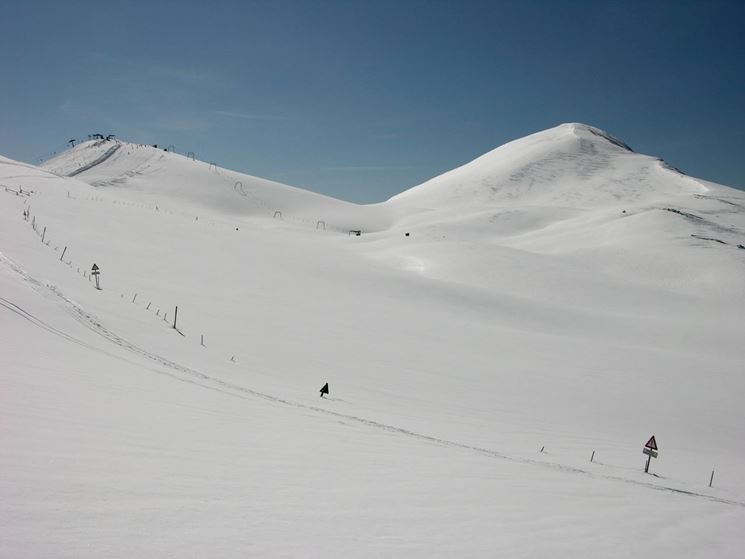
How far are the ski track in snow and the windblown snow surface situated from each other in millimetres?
104

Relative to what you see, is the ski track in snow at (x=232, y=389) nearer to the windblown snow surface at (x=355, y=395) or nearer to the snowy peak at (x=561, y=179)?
→ the windblown snow surface at (x=355, y=395)

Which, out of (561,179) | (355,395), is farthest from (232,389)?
(561,179)

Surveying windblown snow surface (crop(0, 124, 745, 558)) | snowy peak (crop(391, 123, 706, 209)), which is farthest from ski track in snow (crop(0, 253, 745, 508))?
snowy peak (crop(391, 123, 706, 209))

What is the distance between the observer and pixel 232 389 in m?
9.68

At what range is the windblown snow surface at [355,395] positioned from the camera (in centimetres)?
407

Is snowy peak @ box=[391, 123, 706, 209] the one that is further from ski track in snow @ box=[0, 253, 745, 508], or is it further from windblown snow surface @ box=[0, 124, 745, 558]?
ski track in snow @ box=[0, 253, 745, 508]

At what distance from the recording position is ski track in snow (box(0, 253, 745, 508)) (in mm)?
8750

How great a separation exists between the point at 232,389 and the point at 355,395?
3.83 meters

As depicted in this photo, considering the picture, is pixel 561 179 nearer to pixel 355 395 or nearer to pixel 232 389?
pixel 355 395

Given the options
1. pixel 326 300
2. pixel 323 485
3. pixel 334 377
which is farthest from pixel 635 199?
pixel 323 485

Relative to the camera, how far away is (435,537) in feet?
14.4

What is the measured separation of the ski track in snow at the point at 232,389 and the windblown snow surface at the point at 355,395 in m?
0.10

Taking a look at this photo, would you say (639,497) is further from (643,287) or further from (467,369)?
(643,287)

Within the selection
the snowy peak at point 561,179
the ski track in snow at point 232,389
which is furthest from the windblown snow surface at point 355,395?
the snowy peak at point 561,179
